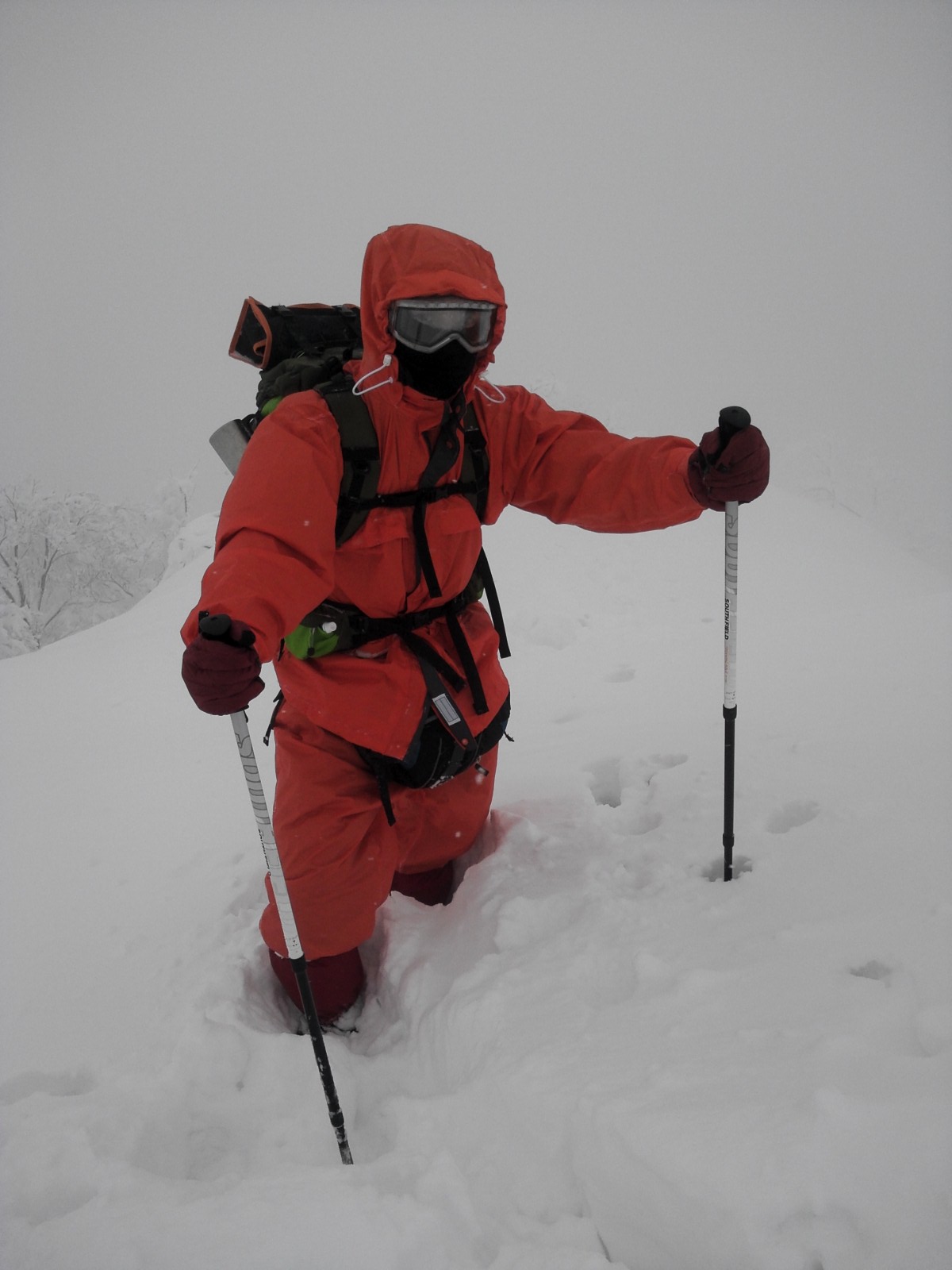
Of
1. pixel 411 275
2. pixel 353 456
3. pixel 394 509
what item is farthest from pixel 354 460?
pixel 411 275

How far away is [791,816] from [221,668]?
2.31m

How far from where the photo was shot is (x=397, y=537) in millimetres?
2471

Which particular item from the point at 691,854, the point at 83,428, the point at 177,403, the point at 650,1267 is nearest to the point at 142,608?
the point at 691,854

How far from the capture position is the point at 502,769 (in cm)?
401

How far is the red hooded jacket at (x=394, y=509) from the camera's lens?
2154 mm

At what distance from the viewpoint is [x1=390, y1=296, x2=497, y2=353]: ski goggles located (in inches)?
93.3

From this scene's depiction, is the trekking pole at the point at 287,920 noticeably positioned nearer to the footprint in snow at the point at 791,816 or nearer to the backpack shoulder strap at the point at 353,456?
A: the backpack shoulder strap at the point at 353,456

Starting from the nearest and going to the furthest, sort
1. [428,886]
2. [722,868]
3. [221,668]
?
[221,668], [722,868], [428,886]

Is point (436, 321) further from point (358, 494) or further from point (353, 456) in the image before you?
point (358, 494)

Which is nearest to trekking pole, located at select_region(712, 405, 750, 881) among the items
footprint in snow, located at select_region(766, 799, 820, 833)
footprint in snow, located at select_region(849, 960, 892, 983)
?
footprint in snow, located at select_region(766, 799, 820, 833)

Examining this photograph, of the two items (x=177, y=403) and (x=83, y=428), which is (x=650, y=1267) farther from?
(x=177, y=403)

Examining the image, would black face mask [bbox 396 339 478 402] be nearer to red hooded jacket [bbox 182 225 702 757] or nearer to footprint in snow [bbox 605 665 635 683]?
red hooded jacket [bbox 182 225 702 757]

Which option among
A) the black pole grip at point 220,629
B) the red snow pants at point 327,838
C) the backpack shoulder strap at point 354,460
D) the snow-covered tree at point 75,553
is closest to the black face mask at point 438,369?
the backpack shoulder strap at point 354,460

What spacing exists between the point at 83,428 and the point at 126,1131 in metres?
127
